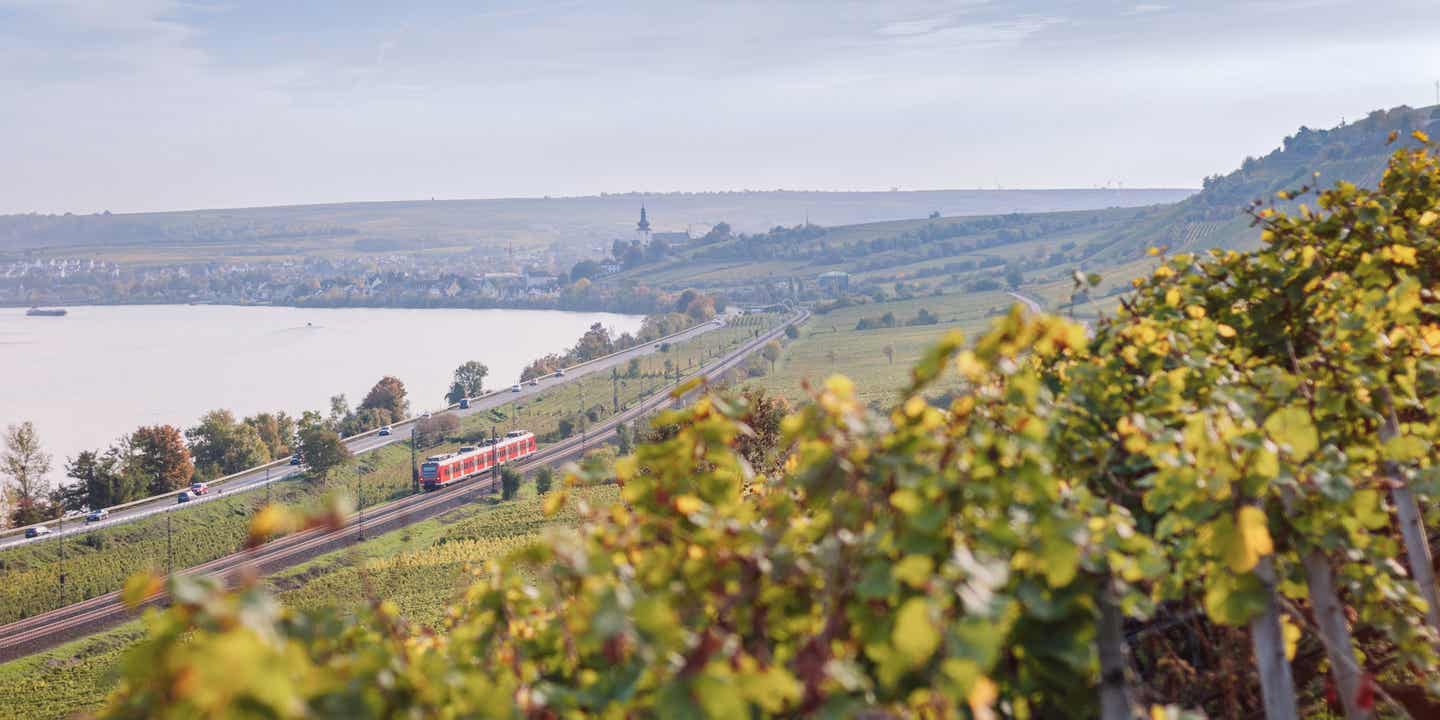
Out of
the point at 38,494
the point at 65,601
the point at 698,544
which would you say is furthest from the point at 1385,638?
the point at 38,494

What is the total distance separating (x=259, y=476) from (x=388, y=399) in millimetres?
17863

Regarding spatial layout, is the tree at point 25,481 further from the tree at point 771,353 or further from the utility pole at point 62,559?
the tree at point 771,353

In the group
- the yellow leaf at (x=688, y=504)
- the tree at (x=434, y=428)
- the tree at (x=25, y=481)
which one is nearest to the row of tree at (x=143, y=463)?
the tree at (x=25, y=481)

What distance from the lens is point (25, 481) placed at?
178ft

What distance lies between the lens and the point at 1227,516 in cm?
212

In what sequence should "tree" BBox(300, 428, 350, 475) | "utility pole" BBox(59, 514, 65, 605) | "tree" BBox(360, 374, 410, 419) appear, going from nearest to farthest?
"utility pole" BBox(59, 514, 65, 605), "tree" BBox(300, 428, 350, 475), "tree" BBox(360, 374, 410, 419)

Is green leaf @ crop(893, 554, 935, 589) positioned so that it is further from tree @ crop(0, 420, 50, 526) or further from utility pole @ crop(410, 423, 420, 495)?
tree @ crop(0, 420, 50, 526)

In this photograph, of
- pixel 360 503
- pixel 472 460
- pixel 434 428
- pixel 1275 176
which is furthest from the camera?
pixel 1275 176

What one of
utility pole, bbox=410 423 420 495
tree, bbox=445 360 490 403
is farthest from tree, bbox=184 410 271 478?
tree, bbox=445 360 490 403

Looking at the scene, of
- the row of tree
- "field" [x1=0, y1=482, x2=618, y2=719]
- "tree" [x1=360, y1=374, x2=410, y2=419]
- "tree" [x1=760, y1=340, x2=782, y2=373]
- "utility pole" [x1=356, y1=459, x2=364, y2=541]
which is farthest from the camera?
"tree" [x1=760, y1=340, x2=782, y2=373]

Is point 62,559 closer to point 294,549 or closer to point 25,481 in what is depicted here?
point 294,549

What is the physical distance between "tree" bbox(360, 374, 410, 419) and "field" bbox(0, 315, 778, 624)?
629 cm

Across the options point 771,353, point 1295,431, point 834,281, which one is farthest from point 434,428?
point 834,281

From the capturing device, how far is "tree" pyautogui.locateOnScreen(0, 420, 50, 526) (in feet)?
171
